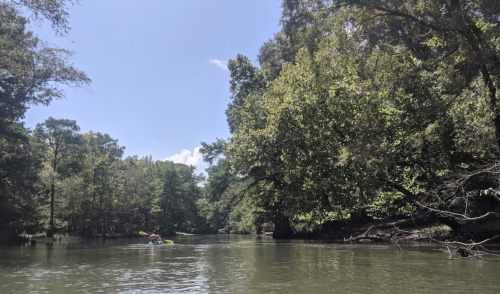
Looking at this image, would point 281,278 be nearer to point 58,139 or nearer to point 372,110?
point 372,110

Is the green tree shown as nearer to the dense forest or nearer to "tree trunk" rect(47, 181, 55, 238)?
"tree trunk" rect(47, 181, 55, 238)

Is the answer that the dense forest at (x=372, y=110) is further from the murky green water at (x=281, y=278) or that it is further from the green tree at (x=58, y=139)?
the green tree at (x=58, y=139)

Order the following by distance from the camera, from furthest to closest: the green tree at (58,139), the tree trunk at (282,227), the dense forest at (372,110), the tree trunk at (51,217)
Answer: the green tree at (58,139) → the tree trunk at (51,217) → the tree trunk at (282,227) → the dense forest at (372,110)

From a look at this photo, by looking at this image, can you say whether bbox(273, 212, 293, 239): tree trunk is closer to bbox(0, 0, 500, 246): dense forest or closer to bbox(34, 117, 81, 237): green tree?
bbox(0, 0, 500, 246): dense forest

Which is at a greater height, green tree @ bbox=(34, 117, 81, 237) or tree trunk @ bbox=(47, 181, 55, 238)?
green tree @ bbox=(34, 117, 81, 237)

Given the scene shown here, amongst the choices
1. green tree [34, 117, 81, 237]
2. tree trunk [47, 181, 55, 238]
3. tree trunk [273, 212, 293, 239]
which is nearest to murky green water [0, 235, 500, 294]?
tree trunk [273, 212, 293, 239]

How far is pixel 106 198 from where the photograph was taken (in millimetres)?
50469

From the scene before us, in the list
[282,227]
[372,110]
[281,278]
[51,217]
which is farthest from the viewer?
[51,217]

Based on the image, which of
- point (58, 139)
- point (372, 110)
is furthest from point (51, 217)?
point (372, 110)

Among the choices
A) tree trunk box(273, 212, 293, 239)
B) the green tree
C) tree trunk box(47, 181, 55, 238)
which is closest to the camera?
tree trunk box(273, 212, 293, 239)

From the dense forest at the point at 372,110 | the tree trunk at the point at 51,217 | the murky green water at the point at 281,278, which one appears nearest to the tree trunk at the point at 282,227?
the dense forest at the point at 372,110

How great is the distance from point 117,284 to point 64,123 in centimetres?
4512

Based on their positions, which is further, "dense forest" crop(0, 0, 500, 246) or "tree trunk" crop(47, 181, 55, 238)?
"tree trunk" crop(47, 181, 55, 238)

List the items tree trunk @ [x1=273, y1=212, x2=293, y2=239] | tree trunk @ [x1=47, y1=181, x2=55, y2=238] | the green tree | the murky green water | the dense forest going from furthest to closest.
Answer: the green tree → tree trunk @ [x1=47, y1=181, x2=55, y2=238] → tree trunk @ [x1=273, y1=212, x2=293, y2=239] → the dense forest → the murky green water
